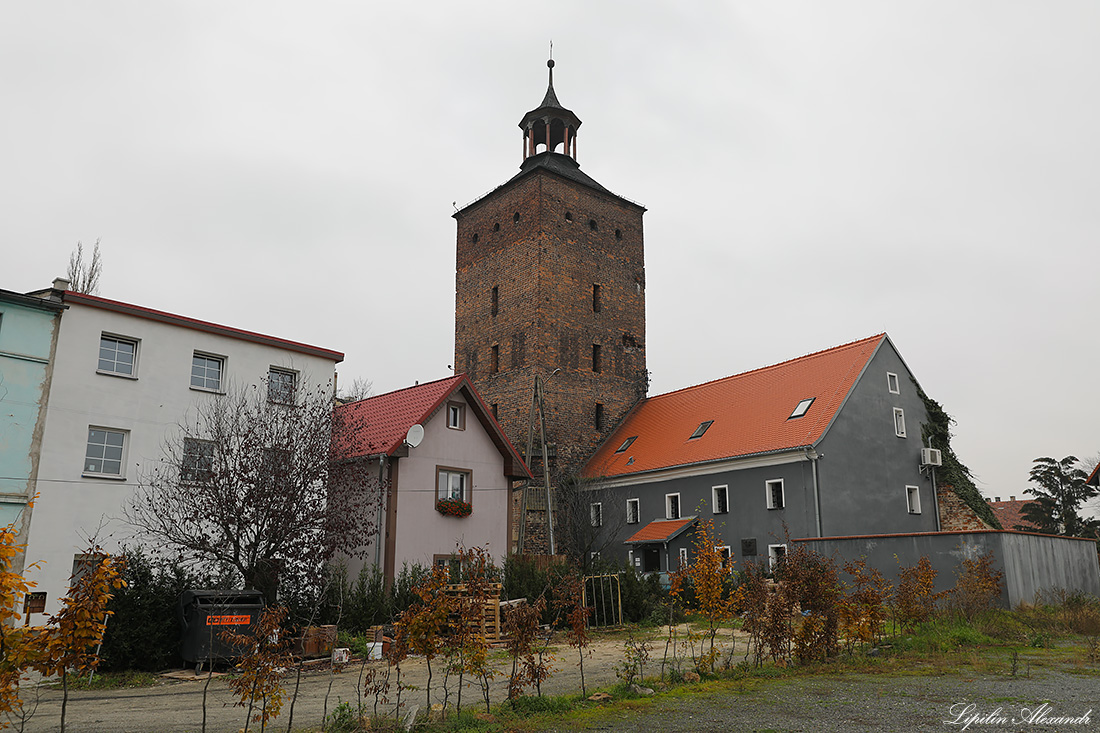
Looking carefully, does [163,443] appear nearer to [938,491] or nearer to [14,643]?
[14,643]

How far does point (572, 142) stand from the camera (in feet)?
143

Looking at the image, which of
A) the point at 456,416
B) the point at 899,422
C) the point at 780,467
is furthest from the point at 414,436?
the point at 899,422

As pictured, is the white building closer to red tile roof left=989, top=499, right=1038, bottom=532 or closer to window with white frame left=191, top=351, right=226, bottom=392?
window with white frame left=191, top=351, right=226, bottom=392

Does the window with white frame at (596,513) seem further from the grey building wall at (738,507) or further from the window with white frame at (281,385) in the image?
the window with white frame at (281,385)

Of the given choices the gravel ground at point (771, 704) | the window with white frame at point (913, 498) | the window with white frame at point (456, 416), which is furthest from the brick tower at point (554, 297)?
the gravel ground at point (771, 704)

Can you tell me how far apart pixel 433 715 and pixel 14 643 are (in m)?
4.57

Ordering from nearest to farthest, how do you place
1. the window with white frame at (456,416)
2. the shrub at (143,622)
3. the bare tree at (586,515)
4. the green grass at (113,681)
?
the green grass at (113,681)
the shrub at (143,622)
the window with white frame at (456,416)
the bare tree at (586,515)

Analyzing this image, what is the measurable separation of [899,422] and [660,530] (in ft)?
34.1

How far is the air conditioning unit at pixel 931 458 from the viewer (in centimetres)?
3139

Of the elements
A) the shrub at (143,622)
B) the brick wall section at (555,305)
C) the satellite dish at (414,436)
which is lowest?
the shrub at (143,622)

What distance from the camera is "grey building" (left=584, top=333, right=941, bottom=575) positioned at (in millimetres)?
28250

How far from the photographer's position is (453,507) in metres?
23.7

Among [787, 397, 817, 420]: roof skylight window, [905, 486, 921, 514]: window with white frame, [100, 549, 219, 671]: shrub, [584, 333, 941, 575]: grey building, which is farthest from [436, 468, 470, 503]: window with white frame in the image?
[905, 486, 921, 514]: window with white frame

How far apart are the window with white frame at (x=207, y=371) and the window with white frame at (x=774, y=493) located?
18910mm
